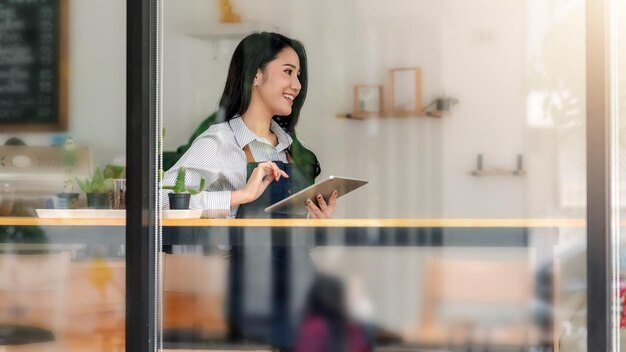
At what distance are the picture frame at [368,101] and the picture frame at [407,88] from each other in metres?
→ 0.08

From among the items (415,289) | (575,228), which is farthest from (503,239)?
(415,289)

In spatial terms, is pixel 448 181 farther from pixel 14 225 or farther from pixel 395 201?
pixel 14 225

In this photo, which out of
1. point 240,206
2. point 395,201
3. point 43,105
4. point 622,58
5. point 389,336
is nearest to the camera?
point 622,58

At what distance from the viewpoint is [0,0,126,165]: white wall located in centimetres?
306

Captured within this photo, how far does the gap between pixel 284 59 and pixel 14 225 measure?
5.06 feet

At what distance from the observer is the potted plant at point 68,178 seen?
127 inches

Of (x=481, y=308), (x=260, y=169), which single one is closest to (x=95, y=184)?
(x=260, y=169)

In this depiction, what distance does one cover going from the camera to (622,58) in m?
2.72

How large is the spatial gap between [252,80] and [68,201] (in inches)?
48.5

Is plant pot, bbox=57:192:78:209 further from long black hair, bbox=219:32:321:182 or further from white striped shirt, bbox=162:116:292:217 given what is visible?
long black hair, bbox=219:32:321:182

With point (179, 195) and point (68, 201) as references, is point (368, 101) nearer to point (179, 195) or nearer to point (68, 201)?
point (179, 195)

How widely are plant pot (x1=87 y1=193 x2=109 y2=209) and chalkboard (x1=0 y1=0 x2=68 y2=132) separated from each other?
35cm

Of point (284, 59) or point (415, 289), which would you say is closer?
point (415, 289)

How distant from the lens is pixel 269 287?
3.22 meters
